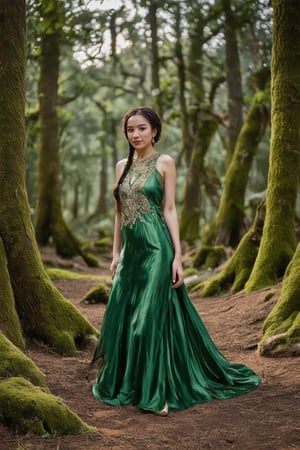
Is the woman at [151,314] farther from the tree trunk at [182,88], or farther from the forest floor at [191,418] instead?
the tree trunk at [182,88]

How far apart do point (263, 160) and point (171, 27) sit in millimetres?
6331

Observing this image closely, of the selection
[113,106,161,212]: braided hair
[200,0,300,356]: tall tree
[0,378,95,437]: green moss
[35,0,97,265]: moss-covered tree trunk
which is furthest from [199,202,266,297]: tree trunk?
[35,0,97,265]: moss-covered tree trunk

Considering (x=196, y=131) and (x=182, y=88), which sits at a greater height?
(x=182, y=88)

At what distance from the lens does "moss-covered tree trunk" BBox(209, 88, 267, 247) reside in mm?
13727

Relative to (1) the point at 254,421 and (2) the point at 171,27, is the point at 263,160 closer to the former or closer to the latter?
(2) the point at 171,27

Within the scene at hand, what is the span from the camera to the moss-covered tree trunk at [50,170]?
1608 cm

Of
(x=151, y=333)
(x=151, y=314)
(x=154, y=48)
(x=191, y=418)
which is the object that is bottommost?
(x=191, y=418)

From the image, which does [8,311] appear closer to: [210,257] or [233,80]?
[210,257]

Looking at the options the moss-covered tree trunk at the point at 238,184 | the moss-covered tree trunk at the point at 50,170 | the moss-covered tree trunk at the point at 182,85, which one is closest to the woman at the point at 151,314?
the moss-covered tree trunk at the point at 238,184

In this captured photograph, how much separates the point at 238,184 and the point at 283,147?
5.58 meters

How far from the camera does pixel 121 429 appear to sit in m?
4.20

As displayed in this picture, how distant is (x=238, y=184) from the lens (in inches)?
543

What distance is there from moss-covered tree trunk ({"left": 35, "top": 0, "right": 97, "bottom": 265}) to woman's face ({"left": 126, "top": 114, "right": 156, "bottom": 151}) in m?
10.9

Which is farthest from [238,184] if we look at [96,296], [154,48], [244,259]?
[154,48]
